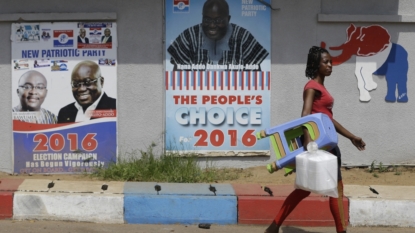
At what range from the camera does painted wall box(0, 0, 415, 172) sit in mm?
8477

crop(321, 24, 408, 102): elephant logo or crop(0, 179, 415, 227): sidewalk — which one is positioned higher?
crop(321, 24, 408, 102): elephant logo

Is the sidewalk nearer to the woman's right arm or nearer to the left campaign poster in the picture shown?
the woman's right arm

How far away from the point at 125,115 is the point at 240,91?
1.54 m

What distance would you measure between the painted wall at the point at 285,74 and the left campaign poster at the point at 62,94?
0.14 meters

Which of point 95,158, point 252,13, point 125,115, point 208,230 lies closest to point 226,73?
point 252,13

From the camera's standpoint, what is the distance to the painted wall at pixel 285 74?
848cm

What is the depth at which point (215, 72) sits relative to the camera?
8562 mm

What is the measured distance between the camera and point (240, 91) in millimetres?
8570

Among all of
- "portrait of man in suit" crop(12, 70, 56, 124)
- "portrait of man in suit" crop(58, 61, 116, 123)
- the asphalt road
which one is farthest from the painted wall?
the asphalt road

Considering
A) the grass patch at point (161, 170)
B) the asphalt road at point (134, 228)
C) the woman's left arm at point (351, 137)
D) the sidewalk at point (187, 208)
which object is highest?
the woman's left arm at point (351, 137)

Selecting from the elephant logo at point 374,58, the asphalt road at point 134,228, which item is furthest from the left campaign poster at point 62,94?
the elephant logo at point 374,58

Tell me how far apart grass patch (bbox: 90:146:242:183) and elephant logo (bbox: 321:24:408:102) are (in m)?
2.11

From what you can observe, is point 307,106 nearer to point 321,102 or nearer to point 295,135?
point 321,102

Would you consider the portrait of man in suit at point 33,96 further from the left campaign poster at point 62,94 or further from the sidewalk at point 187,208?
the sidewalk at point 187,208
